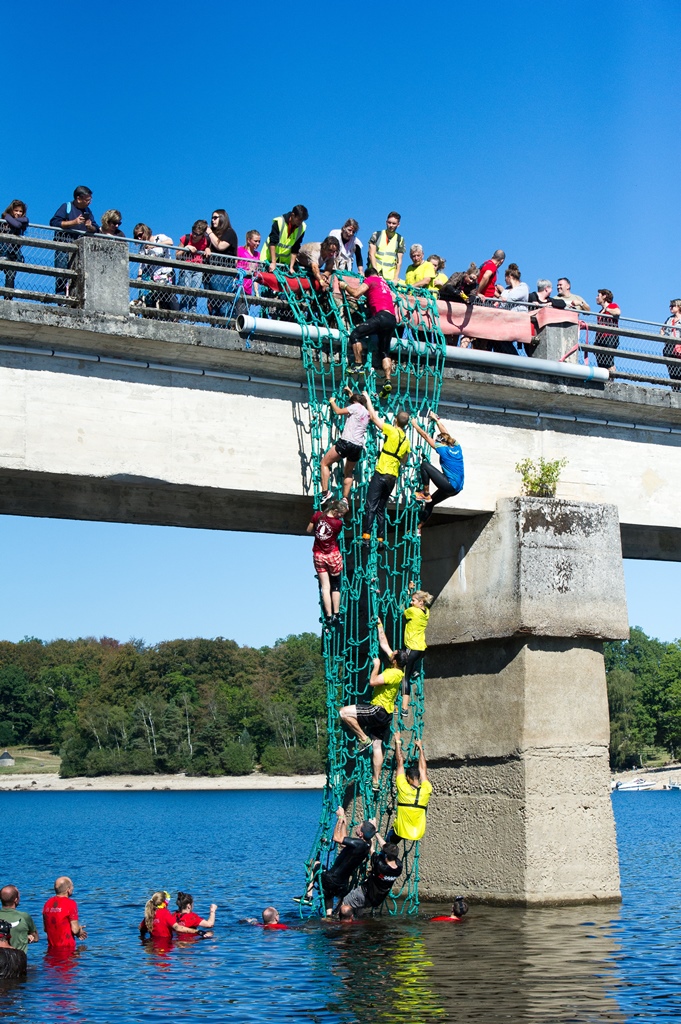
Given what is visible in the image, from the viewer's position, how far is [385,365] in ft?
62.8

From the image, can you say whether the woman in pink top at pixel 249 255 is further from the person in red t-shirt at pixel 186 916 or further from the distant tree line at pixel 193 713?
the distant tree line at pixel 193 713

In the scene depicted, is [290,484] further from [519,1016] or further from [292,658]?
[292,658]

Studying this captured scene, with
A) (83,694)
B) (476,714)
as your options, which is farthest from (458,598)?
(83,694)

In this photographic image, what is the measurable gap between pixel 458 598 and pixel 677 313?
6.97 metres

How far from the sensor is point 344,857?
59.6ft

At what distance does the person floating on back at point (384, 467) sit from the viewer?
1875 cm

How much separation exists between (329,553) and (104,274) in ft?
14.5

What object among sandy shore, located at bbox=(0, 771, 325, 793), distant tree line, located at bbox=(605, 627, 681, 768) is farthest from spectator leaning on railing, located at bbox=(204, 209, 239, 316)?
distant tree line, located at bbox=(605, 627, 681, 768)

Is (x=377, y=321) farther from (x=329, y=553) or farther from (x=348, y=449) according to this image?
(x=329, y=553)

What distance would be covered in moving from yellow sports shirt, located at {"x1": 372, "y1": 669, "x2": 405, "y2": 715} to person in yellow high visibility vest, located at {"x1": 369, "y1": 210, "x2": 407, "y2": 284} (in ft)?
17.7

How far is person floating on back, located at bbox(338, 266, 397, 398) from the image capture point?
1900 cm

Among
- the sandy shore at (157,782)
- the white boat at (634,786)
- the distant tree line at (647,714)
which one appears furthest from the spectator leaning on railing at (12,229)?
the white boat at (634,786)

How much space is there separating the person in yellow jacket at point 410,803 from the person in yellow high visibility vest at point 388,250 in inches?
258

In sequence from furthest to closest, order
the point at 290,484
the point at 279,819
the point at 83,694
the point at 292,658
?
the point at 83,694 < the point at 292,658 < the point at 279,819 < the point at 290,484
